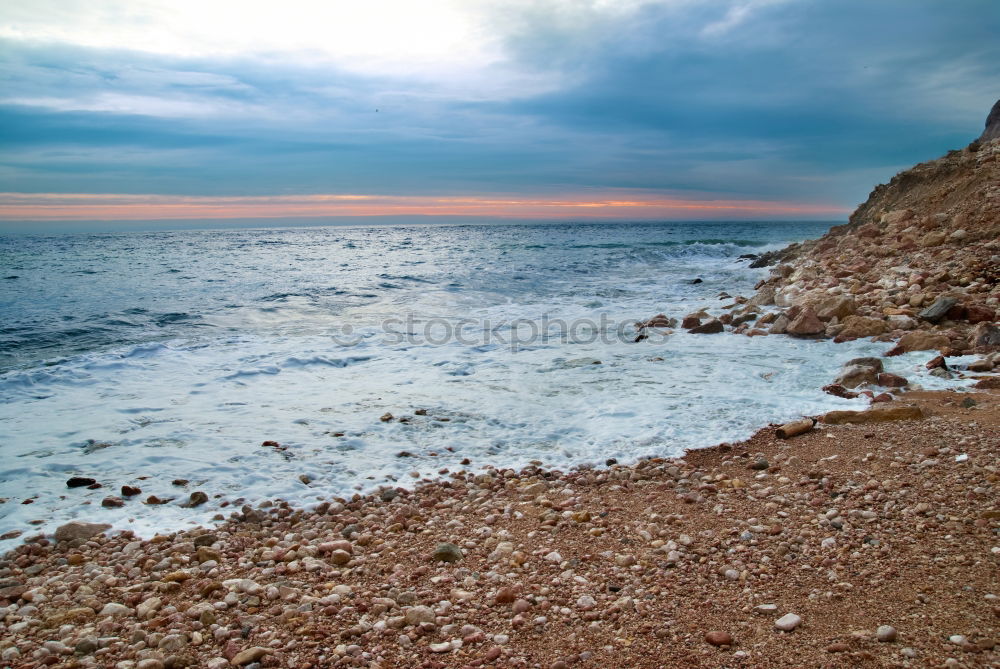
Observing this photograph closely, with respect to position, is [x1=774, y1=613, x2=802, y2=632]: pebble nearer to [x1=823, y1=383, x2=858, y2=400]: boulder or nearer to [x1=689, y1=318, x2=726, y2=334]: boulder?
[x1=823, y1=383, x2=858, y2=400]: boulder

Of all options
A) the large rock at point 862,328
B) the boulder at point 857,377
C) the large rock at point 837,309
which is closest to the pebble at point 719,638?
the boulder at point 857,377

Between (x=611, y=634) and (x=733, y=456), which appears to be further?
(x=733, y=456)

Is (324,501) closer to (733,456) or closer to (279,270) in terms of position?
(733,456)

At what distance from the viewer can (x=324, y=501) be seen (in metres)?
4.71

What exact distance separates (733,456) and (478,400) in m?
3.28

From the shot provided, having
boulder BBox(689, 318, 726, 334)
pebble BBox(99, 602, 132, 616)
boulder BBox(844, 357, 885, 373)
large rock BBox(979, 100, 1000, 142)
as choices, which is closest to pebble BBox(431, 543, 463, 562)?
pebble BBox(99, 602, 132, 616)

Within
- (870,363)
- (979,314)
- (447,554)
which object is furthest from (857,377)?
(447,554)

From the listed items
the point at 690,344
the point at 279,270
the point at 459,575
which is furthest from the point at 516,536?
the point at 279,270

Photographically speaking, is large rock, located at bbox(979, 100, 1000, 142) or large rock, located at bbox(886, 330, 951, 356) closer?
large rock, located at bbox(886, 330, 951, 356)

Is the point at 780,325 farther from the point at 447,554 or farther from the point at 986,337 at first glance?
the point at 447,554

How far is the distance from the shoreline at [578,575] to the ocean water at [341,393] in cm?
74

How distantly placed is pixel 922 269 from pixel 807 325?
3.39 metres

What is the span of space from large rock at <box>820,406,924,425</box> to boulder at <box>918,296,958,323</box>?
409 cm

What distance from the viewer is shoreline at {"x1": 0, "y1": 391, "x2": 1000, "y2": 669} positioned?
2666mm
